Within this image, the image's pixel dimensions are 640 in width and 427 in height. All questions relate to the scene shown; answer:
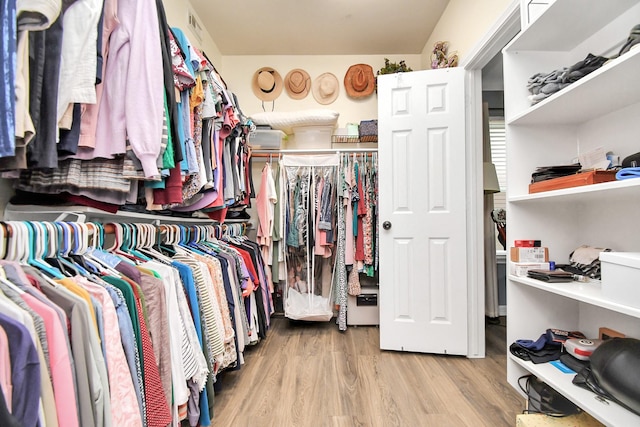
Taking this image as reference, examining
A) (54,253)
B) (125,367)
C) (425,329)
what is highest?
(54,253)

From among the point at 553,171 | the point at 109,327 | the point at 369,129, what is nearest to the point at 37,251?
the point at 109,327

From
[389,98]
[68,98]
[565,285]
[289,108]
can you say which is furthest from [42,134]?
[289,108]

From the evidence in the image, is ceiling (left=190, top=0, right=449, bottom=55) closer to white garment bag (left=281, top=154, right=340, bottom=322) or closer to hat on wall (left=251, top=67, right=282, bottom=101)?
hat on wall (left=251, top=67, right=282, bottom=101)

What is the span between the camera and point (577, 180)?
1.03m

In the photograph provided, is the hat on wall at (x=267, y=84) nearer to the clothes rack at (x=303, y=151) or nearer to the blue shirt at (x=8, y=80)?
the clothes rack at (x=303, y=151)

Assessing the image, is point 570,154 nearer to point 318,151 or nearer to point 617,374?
point 617,374

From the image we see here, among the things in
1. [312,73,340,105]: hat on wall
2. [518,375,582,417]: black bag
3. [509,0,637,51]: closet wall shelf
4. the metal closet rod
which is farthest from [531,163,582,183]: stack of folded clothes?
[312,73,340,105]: hat on wall

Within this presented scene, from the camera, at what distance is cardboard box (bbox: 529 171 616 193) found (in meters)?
0.99

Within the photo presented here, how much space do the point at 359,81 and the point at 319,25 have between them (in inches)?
25.0

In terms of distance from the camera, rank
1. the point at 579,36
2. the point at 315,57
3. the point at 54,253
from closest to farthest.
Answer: the point at 54,253, the point at 579,36, the point at 315,57

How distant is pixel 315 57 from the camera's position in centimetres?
312

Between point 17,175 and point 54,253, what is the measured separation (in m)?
0.28

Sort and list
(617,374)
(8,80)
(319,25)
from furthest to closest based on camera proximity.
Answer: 1. (319,25)
2. (617,374)
3. (8,80)

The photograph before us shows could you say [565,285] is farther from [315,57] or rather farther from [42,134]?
[315,57]
